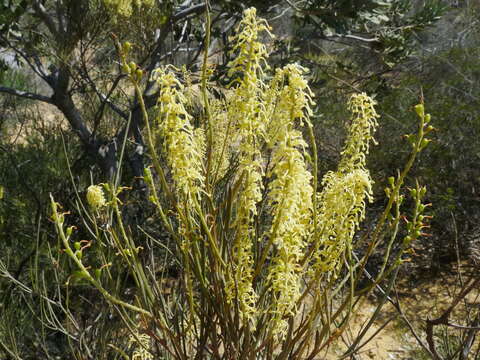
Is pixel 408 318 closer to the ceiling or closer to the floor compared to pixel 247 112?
closer to the floor

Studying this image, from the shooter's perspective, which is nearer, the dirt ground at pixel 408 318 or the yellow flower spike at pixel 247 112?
the yellow flower spike at pixel 247 112

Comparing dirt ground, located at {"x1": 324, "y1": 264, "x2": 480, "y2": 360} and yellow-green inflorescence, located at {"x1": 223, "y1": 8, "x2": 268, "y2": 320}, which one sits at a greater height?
yellow-green inflorescence, located at {"x1": 223, "y1": 8, "x2": 268, "y2": 320}

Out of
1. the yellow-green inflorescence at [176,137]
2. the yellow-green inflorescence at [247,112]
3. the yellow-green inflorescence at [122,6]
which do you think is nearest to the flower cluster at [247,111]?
the yellow-green inflorescence at [247,112]

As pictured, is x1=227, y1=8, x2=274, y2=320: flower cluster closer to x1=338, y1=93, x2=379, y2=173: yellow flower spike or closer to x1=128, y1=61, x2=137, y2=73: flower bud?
x1=128, y1=61, x2=137, y2=73: flower bud

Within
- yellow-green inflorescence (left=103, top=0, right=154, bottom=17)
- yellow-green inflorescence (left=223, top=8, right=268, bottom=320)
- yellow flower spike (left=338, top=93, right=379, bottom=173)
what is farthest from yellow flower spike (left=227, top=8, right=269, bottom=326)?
yellow-green inflorescence (left=103, top=0, right=154, bottom=17)

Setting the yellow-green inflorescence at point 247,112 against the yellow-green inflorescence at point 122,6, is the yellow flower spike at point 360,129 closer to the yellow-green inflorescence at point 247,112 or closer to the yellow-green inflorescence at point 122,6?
the yellow-green inflorescence at point 247,112

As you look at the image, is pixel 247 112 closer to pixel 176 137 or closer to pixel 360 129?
pixel 176 137

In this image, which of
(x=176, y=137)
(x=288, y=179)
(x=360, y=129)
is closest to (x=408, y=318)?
(x=360, y=129)

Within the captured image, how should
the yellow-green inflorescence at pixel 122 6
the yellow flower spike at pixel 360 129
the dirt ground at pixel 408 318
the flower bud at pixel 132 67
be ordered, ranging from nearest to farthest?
the flower bud at pixel 132 67, the yellow flower spike at pixel 360 129, the yellow-green inflorescence at pixel 122 6, the dirt ground at pixel 408 318

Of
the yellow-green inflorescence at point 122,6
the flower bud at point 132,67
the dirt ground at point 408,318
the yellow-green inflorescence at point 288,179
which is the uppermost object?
the yellow-green inflorescence at point 122,6

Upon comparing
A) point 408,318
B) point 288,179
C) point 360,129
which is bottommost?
point 408,318

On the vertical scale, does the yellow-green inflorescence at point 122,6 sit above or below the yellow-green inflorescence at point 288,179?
above

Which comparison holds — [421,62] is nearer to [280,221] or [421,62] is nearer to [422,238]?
[422,238]

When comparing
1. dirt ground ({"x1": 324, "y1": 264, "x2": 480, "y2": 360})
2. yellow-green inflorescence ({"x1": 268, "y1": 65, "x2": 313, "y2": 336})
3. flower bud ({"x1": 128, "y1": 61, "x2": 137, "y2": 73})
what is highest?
flower bud ({"x1": 128, "y1": 61, "x2": 137, "y2": 73})
